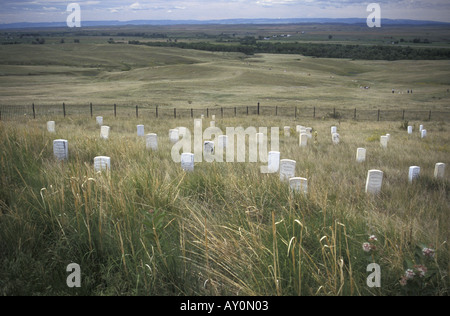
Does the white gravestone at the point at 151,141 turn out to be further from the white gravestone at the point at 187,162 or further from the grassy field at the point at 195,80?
the grassy field at the point at 195,80

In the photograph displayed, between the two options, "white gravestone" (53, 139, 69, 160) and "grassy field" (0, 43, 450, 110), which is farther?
"grassy field" (0, 43, 450, 110)

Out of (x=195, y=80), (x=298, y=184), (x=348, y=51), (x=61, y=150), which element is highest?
(x=348, y=51)

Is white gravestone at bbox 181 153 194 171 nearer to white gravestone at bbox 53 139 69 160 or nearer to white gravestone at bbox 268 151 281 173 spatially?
white gravestone at bbox 268 151 281 173

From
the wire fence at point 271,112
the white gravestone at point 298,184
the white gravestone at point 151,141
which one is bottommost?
the wire fence at point 271,112

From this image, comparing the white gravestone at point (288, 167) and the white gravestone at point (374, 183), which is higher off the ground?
the white gravestone at point (288, 167)

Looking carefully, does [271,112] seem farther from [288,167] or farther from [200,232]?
[200,232]

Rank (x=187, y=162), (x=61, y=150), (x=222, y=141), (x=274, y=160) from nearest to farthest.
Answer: (x=187, y=162) → (x=61, y=150) → (x=274, y=160) → (x=222, y=141)

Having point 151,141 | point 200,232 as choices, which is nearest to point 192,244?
point 200,232

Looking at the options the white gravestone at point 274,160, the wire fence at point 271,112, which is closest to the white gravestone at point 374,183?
the white gravestone at point 274,160

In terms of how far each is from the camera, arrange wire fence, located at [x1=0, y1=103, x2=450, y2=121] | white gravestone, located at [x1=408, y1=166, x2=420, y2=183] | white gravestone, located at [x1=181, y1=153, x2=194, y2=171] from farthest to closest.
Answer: wire fence, located at [x1=0, y1=103, x2=450, y2=121], white gravestone, located at [x1=408, y1=166, x2=420, y2=183], white gravestone, located at [x1=181, y1=153, x2=194, y2=171]

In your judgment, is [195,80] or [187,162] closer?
[187,162]

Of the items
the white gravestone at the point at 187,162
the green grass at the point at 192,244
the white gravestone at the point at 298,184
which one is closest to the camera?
the green grass at the point at 192,244

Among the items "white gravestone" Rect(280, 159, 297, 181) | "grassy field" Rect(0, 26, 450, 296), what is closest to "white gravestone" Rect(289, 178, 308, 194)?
"grassy field" Rect(0, 26, 450, 296)
